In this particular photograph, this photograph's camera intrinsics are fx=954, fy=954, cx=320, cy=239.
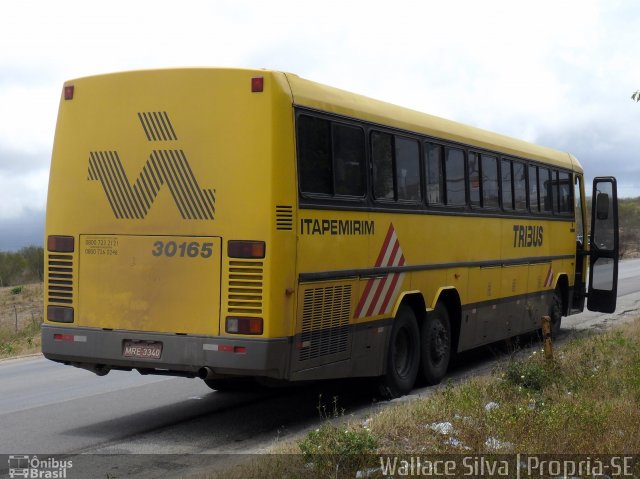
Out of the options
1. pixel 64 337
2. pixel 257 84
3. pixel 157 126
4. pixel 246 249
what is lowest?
pixel 64 337

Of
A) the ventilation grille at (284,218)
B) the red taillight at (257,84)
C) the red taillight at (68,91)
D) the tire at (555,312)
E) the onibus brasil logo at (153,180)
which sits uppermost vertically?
the red taillight at (68,91)

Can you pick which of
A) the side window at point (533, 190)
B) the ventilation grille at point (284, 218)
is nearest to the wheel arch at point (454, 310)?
the side window at point (533, 190)

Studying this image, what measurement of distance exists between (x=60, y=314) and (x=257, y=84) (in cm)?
299

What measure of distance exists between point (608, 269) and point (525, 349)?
2.91 metres

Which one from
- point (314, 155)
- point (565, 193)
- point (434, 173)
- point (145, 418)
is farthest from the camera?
point (565, 193)

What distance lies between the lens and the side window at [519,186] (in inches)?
579

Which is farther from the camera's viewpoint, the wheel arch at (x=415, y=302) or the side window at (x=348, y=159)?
the wheel arch at (x=415, y=302)

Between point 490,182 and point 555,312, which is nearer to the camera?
point 490,182

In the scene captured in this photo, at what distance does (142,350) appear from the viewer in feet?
29.2

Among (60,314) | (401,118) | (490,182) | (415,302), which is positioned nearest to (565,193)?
(490,182)

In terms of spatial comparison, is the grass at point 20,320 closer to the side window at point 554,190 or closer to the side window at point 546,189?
the side window at point 546,189

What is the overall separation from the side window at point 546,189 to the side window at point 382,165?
5.84 m

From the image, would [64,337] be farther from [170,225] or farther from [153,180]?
[153,180]

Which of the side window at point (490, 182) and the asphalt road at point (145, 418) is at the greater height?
the side window at point (490, 182)
